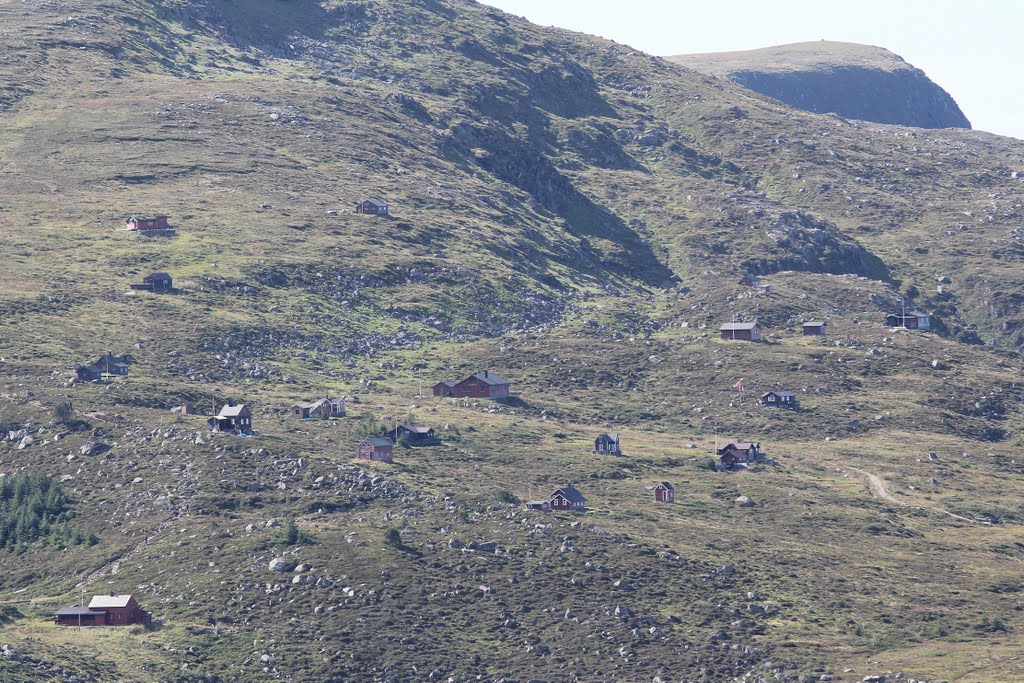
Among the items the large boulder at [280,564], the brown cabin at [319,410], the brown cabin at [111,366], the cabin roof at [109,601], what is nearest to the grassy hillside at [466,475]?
the large boulder at [280,564]

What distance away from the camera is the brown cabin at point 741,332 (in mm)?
184000

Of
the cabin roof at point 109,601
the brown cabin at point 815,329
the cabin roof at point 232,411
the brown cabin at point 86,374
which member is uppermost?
the brown cabin at point 815,329

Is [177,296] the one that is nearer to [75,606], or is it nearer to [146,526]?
[146,526]

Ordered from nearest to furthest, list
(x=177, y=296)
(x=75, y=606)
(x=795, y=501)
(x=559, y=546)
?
(x=75, y=606) < (x=559, y=546) < (x=795, y=501) < (x=177, y=296)

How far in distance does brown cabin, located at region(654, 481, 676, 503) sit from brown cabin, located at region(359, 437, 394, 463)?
2034 centimetres

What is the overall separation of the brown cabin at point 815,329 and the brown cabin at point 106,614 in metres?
106

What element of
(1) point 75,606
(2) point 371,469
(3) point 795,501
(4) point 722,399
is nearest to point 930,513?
(3) point 795,501

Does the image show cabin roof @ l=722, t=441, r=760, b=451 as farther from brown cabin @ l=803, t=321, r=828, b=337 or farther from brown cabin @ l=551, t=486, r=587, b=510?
brown cabin @ l=803, t=321, r=828, b=337

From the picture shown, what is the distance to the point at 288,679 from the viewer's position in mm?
94250

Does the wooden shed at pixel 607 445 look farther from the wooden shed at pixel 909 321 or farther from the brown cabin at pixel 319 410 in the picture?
the wooden shed at pixel 909 321

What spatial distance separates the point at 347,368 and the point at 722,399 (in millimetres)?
35920

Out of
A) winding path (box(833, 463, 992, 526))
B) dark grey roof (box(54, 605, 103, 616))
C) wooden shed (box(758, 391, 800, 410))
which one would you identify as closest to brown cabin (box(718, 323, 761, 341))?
wooden shed (box(758, 391, 800, 410))

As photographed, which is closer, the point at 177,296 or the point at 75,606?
the point at 75,606

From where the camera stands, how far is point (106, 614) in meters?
98.9
